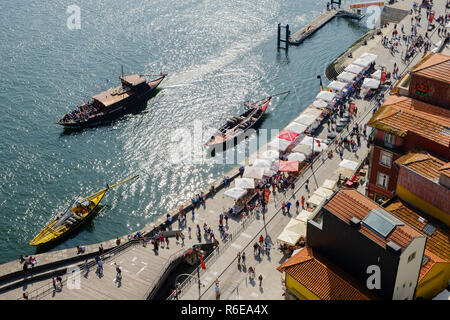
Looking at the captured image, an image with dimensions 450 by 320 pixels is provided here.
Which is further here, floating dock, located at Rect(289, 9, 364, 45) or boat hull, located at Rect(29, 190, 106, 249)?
floating dock, located at Rect(289, 9, 364, 45)

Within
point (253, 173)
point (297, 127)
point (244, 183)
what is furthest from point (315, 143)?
point (244, 183)

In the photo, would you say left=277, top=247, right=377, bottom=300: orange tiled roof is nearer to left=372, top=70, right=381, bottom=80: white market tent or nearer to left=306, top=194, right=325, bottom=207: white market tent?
left=306, top=194, right=325, bottom=207: white market tent

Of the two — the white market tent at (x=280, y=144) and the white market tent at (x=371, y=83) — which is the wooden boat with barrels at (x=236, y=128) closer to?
the white market tent at (x=280, y=144)

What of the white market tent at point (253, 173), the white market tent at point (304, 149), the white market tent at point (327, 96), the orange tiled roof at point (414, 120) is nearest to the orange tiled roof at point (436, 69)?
the orange tiled roof at point (414, 120)

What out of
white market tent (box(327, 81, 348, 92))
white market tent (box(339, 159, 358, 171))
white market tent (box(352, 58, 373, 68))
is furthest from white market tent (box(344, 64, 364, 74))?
white market tent (box(339, 159, 358, 171))

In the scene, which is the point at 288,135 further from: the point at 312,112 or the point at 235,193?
the point at 235,193

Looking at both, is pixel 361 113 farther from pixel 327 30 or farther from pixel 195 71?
pixel 327 30
